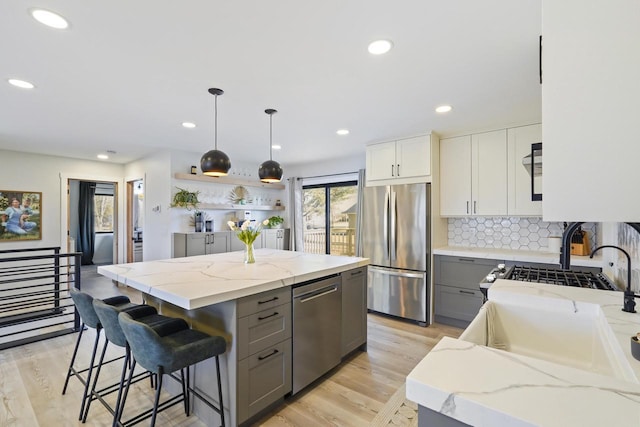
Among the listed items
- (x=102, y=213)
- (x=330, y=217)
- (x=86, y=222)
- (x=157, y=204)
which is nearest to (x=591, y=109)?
(x=330, y=217)

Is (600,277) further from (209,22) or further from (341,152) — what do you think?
(341,152)

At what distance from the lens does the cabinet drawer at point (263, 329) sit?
1831mm

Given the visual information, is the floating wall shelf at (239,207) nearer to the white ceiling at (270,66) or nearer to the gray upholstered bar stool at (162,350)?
the white ceiling at (270,66)

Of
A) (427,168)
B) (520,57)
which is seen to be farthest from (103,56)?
(427,168)

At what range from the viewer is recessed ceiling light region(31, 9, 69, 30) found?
5.10ft

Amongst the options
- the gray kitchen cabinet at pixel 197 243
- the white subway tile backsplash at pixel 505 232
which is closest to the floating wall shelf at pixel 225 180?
the gray kitchen cabinet at pixel 197 243

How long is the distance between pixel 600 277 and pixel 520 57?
5.32ft

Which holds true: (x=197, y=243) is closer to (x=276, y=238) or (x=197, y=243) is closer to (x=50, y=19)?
(x=276, y=238)

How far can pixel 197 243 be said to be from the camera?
187 inches

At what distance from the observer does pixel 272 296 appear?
203cm

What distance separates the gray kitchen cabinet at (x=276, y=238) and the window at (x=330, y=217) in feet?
1.43

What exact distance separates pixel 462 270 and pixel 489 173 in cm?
122

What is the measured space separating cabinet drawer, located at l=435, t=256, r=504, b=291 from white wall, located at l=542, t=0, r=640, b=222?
2.94m

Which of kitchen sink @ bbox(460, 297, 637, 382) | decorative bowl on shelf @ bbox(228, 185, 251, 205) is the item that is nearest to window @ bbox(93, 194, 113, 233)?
decorative bowl on shelf @ bbox(228, 185, 251, 205)
